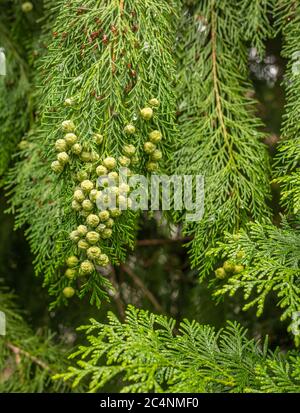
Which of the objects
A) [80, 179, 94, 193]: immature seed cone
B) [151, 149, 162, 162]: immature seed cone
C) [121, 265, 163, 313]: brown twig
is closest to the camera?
[80, 179, 94, 193]: immature seed cone

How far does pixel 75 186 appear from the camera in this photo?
1076 mm

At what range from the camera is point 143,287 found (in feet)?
6.79

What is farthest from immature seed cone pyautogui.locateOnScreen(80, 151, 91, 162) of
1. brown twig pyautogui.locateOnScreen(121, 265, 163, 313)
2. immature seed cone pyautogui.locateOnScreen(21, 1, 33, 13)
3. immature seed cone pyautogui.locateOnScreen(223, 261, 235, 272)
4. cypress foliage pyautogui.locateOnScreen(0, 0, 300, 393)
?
brown twig pyautogui.locateOnScreen(121, 265, 163, 313)

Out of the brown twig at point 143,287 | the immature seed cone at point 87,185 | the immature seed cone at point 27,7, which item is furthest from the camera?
the brown twig at point 143,287

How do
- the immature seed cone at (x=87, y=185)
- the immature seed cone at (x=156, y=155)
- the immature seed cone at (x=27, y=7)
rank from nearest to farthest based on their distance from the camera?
the immature seed cone at (x=87, y=185), the immature seed cone at (x=156, y=155), the immature seed cone at (x=27, y=7)

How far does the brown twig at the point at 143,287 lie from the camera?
79.6 inches

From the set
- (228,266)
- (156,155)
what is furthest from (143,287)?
(156,155)

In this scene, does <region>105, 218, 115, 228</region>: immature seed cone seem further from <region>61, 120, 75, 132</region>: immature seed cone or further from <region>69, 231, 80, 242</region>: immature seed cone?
<region>61, 120, 75, 132</region>: immature seed cone

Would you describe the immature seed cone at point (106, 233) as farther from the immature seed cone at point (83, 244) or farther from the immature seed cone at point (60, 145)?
the immature seed cone at point (60, 145)

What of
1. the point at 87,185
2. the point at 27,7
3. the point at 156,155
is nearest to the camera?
the point at 87,185

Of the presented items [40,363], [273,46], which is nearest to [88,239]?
[40,363]

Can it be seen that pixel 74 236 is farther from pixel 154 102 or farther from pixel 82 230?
pixel 154 102

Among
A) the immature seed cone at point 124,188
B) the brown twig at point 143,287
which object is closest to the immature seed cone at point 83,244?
the immature seed cone at point 124,188

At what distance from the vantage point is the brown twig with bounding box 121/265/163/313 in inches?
79.6
